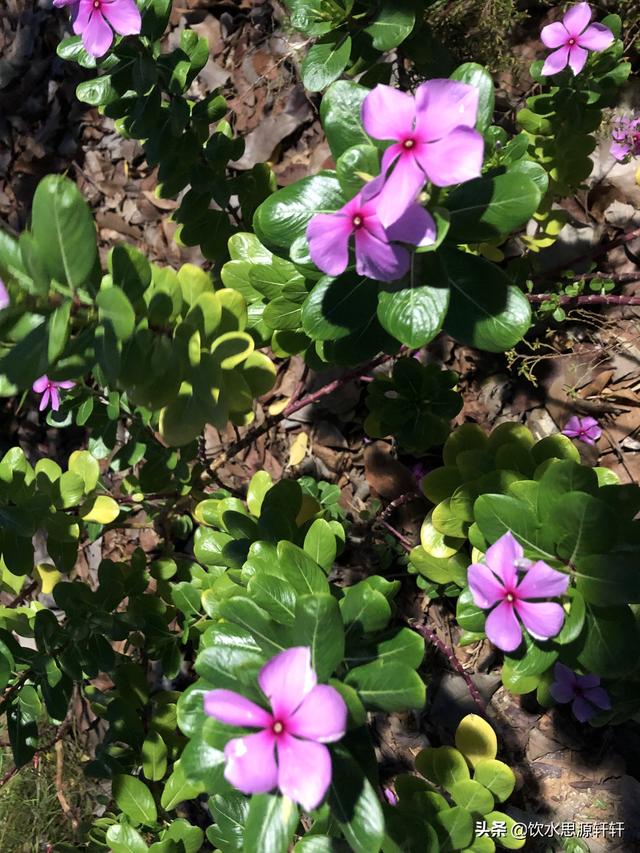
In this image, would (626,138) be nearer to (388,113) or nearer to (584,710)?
(388,113)

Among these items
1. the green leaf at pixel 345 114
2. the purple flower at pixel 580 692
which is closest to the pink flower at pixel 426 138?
the green leaf at pixel 345 114

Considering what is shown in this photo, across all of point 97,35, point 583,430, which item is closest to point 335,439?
point 583,430

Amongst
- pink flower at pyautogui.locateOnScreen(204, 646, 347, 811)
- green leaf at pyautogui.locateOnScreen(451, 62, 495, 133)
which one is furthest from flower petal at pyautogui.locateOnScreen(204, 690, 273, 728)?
green leaf at pyautogui.locateOnScreen(451, 62, 495, 133)

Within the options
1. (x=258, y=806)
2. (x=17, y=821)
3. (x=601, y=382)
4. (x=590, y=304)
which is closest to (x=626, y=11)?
(x=590, y=304)

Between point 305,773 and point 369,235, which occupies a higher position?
point 369,235

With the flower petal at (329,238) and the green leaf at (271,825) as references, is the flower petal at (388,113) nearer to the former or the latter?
the flower petal at (329,238)

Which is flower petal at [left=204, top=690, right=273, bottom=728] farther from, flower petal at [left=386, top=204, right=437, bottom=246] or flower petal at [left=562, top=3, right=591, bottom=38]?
flower petal at [left=562, top=3, right=591, bottom=38]

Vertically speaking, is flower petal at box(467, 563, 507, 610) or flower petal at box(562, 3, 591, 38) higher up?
flower petal at box(562, 3, 591, 38)
